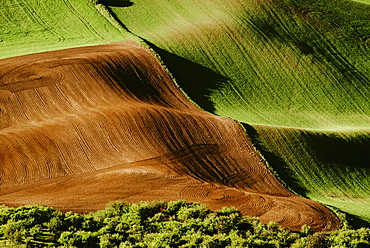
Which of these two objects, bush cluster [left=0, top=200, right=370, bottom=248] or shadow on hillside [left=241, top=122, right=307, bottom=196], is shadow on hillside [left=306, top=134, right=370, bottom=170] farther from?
bush cluster [left=0, top=200, right=370, bottom=248]

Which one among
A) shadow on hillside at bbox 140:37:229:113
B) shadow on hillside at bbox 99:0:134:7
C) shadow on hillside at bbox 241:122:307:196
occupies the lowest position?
shadow on hillside at bbox 241:122:307:196

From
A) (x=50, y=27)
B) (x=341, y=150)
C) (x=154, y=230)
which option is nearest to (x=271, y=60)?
(x=341, y=150)

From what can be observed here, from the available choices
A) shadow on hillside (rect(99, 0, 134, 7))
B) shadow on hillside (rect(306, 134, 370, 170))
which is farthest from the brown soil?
shadow on hillside (rect(99, 0, 134, 7))

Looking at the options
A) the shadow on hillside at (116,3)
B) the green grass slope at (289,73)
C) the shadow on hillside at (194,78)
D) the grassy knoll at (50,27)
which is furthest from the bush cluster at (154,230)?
the shadow on hillside at (116,3)

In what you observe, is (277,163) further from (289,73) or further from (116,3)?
(116,3)

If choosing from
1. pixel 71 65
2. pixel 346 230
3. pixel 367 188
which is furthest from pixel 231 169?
pixel 71 65

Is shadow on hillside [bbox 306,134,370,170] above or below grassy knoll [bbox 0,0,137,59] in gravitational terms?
below
